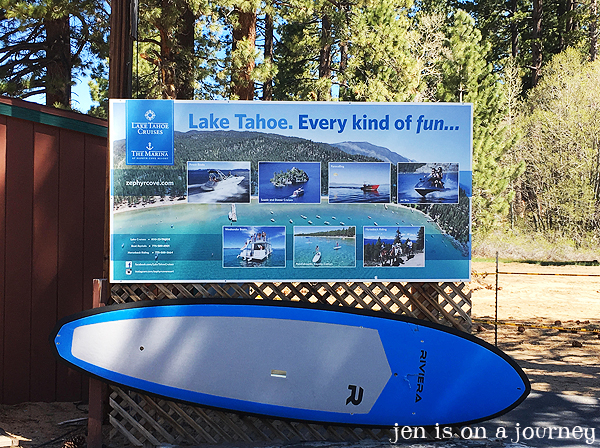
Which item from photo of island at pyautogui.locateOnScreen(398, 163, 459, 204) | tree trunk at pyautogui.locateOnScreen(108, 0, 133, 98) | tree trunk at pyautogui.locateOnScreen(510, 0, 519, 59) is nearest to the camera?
photo of island at pyautogui.locateOnScreen(398, 163, 459, 204)

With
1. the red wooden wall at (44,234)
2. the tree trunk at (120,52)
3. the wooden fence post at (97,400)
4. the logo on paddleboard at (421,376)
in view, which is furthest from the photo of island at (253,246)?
the red wooden wall at (44,234)

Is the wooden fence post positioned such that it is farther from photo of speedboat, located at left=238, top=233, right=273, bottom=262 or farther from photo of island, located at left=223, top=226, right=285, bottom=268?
photo of speedboat, located at left=238, top=233, right=273, bottom=262

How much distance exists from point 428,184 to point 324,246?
103cm

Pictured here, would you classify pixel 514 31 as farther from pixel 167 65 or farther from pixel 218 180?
pixel 218 180

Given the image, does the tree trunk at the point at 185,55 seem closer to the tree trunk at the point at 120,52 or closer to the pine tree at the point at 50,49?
the pine tree at the point at 50,49

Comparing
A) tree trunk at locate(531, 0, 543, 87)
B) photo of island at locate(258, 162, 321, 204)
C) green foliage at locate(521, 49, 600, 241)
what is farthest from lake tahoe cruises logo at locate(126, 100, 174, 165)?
tree trunk at locate(531, 0, 543, 87)

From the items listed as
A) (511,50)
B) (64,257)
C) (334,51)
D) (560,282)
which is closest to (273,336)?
(64,257)

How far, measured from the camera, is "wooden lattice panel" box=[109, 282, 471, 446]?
4836 millimetres

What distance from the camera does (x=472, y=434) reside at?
4.99m

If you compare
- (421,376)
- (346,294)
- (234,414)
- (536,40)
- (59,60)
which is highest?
(536,40)

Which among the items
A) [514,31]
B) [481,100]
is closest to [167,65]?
[481,100]

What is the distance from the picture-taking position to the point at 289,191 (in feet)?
16.0

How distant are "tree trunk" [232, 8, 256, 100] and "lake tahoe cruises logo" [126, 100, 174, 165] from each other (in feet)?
34.0

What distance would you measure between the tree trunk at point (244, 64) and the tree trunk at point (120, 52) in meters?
9.65
